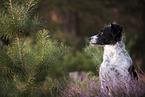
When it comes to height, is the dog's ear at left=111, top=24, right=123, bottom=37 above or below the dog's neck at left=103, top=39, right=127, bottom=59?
above

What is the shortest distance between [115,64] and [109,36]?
1.96ft

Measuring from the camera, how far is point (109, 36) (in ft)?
11.6

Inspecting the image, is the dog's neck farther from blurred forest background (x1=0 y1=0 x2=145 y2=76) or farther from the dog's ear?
blurred forest background (x1=0 y1=0 x2=145 y2=76)

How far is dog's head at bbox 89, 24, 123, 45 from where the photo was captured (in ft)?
11.3

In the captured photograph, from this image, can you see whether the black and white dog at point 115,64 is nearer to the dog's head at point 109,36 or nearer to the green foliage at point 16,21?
the dog's head at point 109,36

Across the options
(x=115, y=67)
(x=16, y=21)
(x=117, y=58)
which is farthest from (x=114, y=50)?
(x=16, y=21)

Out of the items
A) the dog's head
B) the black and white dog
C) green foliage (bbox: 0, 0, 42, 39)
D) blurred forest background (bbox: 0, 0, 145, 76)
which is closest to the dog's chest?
the black and white dog

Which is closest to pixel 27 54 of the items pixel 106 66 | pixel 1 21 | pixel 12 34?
pixel 12 34

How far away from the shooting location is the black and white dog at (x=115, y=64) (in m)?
3.18

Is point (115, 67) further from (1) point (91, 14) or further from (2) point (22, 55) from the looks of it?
(1) point (91, 14)

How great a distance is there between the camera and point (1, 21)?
343cm

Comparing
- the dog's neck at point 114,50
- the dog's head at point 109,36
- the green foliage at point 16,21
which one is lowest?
the dog's neck at point 114,50

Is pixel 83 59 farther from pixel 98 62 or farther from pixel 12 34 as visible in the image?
pixel 12 34

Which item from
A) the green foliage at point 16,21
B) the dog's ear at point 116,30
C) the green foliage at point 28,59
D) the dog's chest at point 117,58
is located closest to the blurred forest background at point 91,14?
the green foliage at point 16,21
